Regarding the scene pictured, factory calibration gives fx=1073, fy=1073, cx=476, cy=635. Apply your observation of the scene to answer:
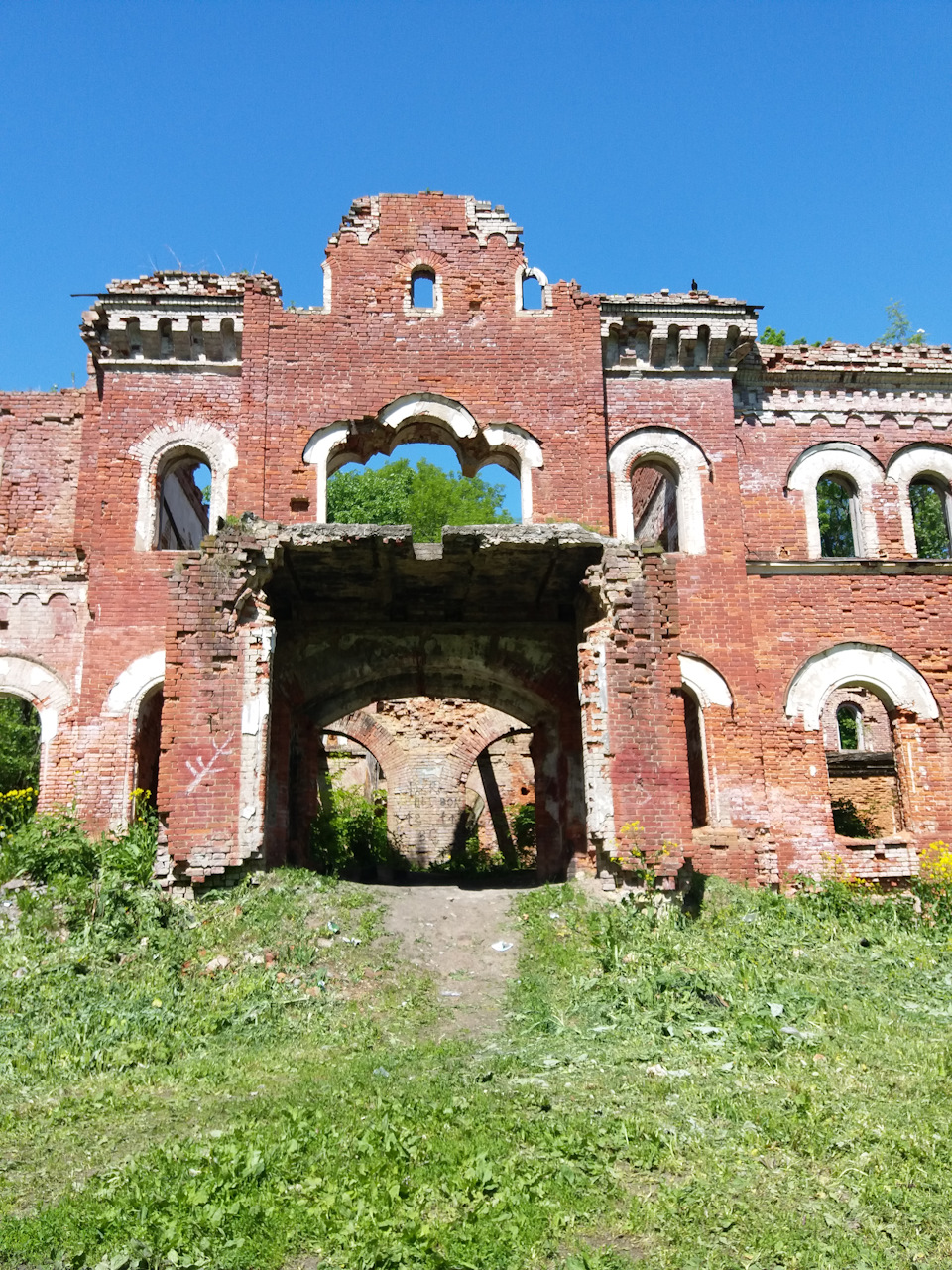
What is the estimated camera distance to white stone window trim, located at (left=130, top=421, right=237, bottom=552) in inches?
563

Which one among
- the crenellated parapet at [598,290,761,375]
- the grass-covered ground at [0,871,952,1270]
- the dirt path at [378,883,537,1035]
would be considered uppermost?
the crenellated parapet at [598,290,761,375]

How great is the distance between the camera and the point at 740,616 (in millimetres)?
14328

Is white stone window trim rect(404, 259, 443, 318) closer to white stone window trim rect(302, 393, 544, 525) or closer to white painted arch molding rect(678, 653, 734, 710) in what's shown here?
white stone window trim rect(302, 393, 544, 525)

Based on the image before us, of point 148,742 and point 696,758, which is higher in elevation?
point 148,742

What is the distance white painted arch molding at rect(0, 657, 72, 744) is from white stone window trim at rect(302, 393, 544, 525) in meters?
4.11

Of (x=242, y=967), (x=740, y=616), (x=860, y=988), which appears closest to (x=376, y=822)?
(x=740, y=616)

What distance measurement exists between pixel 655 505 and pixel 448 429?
14.4 feet

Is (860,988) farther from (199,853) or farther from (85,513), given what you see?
(85,513)

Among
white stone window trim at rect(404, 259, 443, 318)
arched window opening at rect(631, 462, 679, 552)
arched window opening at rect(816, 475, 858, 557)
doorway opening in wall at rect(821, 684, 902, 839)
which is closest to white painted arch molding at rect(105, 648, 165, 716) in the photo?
white stone window trim at rect(404, 259, 443, 318)

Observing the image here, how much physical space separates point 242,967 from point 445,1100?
3.14 meters

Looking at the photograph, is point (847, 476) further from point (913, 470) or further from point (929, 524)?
point (929, 524)

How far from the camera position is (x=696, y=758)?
14.3 meters

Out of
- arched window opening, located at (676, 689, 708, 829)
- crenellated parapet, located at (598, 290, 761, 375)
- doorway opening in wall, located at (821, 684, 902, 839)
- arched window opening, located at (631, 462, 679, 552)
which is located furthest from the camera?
doorway opening in wall, located at (821, 684, 902, 839)

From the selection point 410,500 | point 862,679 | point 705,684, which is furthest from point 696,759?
point 410,500
